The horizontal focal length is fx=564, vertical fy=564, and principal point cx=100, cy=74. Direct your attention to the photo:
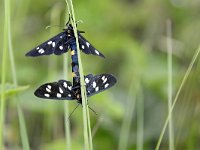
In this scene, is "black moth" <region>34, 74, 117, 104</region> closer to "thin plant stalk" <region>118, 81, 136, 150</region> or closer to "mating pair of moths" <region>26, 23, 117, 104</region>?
"mating pair of moths" <region>26, 23, 117, 104</region>

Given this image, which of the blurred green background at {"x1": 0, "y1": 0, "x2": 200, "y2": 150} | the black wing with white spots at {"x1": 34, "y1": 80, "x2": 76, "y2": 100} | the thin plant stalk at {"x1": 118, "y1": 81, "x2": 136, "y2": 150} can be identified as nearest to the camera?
the black wing with white spots at {"x1": 34, "y1": 80, "x2": 76, "y2": 100}

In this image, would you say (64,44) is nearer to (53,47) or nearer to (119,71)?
(53,47)

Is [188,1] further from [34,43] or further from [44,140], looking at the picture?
[44,140]

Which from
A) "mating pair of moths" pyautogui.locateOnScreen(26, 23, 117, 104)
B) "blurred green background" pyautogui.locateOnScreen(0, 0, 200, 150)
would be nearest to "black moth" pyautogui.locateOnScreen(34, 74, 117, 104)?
"mating pair of moths" pyautogui.locateOnScreen(26, 23, 117, 104)

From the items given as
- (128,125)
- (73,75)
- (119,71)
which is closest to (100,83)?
(73,75)

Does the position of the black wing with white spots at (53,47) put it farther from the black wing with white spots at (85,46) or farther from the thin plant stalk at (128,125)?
the thin plant stalk at (128,125)
